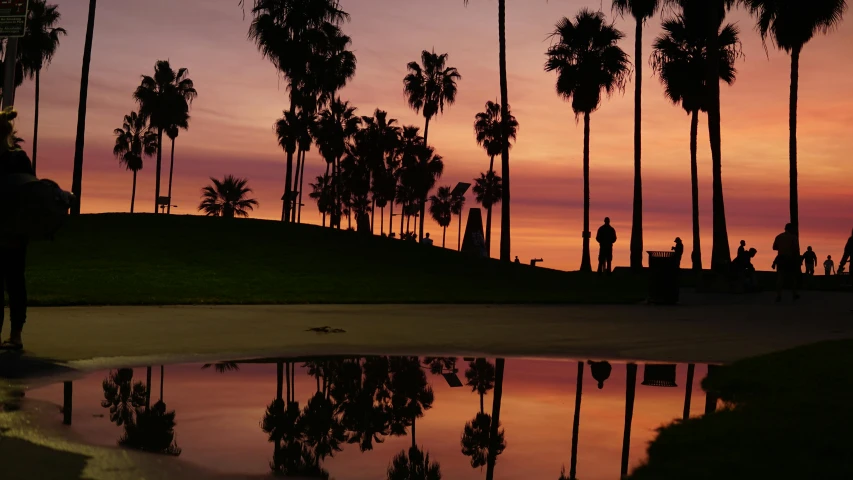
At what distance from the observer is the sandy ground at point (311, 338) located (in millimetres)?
5680

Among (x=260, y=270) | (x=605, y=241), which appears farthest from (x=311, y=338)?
(x=605, y=241)

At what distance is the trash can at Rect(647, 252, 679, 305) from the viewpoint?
2231cm

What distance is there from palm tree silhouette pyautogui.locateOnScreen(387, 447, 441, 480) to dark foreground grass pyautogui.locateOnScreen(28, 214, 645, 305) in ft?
46.0

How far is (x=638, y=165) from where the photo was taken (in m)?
46.1

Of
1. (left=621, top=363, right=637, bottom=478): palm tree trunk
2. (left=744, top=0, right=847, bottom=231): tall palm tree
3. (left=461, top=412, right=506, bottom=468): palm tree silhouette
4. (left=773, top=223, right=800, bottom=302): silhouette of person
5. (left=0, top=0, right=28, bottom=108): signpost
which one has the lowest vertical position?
(left=461, top=412, right=506, bottom=468): palm tree silhouette

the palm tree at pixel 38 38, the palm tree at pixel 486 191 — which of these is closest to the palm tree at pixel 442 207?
the palm tree at pixel 486 191

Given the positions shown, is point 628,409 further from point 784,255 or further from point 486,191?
point 486,191

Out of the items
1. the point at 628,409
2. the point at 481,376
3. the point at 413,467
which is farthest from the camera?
the point at 481,376

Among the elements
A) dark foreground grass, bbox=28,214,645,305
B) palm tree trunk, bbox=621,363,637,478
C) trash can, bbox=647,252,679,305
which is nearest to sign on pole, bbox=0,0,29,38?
dark foreground grass, bbox=28,214,645,305

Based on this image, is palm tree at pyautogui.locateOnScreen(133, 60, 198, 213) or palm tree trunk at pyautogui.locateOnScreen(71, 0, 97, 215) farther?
palm tree at pyautogui.locateOnScreen(133, 60, 198, 213)

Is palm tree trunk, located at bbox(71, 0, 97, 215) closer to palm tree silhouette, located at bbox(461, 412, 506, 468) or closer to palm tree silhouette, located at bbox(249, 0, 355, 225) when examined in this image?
palm tree silhouette, located at bbox(249, 0, 355, 225)

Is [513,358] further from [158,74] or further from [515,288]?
[158,74]

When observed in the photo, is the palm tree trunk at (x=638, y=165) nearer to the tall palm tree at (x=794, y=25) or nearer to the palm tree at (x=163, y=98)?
the tall palm tree at (x=794, y=25)

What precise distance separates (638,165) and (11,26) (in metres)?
36.0
